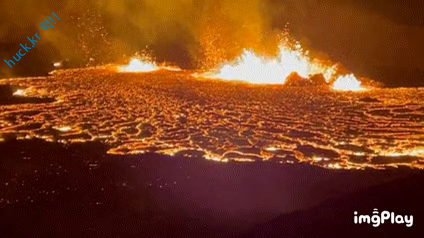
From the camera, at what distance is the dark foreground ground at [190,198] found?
4914 mm

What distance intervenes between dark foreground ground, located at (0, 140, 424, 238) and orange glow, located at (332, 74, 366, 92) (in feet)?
23.3

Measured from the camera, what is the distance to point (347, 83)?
13.7 m

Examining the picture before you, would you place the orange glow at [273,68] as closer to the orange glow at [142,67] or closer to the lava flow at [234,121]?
the lava flow at [234,121]

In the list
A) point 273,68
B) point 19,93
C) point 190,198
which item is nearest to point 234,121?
point 190,198

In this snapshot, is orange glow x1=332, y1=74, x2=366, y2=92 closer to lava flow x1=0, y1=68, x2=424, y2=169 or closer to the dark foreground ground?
lava flow x1=0, y1=68, x2=424, y2=169

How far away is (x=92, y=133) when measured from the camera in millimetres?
8570

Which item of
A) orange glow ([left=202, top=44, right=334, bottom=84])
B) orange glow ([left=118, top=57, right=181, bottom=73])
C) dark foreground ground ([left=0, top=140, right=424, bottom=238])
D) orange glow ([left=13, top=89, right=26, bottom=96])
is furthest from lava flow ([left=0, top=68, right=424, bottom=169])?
orange glow ([left=118, top=57, right=181, bottom=73])

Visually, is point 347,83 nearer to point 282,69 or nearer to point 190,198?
point 282,69

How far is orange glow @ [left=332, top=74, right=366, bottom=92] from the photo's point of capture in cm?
1326

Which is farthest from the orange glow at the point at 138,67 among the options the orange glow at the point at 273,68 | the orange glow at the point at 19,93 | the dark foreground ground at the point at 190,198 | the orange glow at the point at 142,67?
the dark foreground ground at the point at 190,198

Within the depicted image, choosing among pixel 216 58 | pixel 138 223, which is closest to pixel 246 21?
pixel 216 58

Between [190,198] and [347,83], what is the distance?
366 inches

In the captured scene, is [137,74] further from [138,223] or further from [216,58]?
[138,223]

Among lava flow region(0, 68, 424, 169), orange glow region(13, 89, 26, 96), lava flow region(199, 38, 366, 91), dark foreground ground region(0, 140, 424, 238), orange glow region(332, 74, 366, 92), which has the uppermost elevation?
lava flow region(199, 38, 366, 91)
